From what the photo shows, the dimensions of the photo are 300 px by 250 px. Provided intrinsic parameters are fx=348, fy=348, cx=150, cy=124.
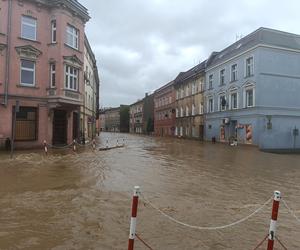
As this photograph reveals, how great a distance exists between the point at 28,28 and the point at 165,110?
45741 millimetres

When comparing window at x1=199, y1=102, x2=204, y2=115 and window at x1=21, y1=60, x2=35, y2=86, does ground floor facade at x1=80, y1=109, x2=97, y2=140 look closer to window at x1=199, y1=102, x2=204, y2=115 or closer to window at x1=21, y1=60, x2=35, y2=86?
window at x1=21, y1=60, x2=35, y2=86

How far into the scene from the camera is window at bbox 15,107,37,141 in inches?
954

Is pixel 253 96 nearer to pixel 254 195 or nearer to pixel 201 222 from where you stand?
pixel 254 195

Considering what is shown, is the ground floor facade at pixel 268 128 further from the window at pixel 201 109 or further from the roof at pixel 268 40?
the window at pixel 201 109

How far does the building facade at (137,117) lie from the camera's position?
97.1 meters

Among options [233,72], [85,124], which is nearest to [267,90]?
[233,72]

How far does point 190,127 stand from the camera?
173ft

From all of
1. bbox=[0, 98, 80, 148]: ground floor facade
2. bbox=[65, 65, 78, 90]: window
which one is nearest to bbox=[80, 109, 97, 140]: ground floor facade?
bbox=[0, 98, 80, 148]: ground floor facade

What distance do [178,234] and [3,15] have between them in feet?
72.8

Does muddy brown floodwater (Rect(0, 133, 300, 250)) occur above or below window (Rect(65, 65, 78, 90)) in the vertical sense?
below

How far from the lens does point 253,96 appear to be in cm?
3391

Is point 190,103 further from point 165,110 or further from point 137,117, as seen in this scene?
point 137,117

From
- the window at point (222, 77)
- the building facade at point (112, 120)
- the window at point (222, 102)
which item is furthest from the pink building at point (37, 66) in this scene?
the building facade at point (112, 120)

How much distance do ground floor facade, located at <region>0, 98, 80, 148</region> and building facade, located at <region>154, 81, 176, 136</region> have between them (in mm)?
36292
